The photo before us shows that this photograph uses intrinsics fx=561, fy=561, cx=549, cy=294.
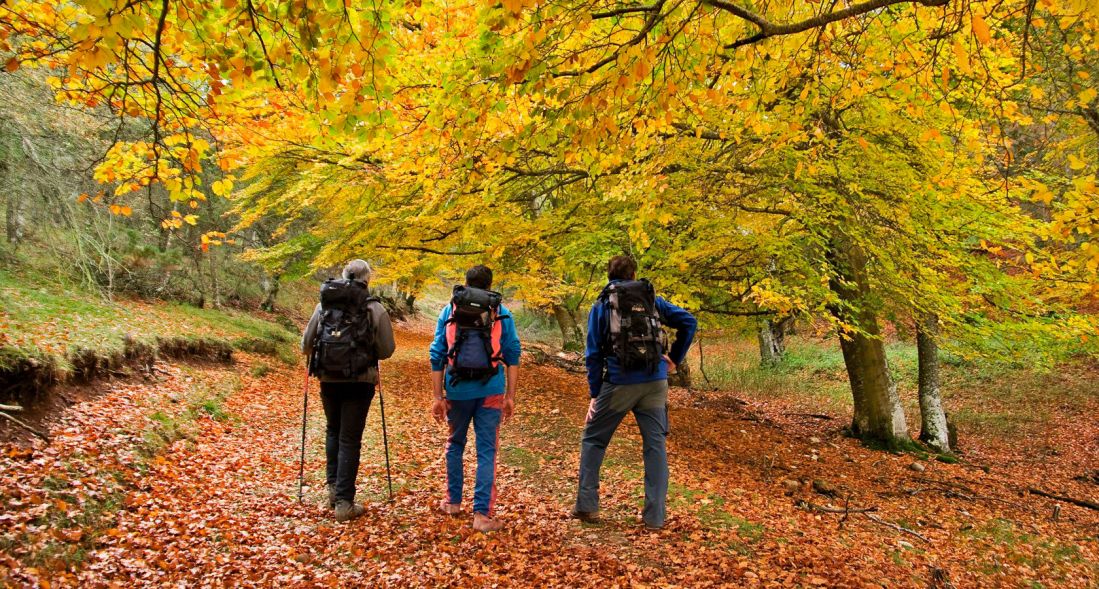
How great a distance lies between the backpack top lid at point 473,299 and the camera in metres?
4.44

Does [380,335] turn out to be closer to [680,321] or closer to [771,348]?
[680,321]

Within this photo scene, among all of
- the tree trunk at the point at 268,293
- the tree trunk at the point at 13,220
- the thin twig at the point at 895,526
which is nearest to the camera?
the thin twig at the point at 895,526

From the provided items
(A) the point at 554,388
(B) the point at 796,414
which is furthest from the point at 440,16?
(B) the point at 796,414

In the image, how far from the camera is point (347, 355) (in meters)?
4.46

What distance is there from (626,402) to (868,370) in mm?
6474

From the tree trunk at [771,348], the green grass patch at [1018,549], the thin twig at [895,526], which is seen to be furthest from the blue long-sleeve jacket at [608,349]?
the tree trunk at [771,348]

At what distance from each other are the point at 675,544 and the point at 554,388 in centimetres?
851

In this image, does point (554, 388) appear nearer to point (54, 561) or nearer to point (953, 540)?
point (953, 540)

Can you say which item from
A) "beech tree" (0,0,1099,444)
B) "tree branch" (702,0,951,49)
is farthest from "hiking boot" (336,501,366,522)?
"tree branch" (702,0,951,49)

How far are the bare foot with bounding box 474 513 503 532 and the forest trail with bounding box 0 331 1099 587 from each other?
85mm

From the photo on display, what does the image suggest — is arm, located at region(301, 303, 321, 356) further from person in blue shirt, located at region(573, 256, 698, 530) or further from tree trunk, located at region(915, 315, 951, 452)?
tree trunk, located at region(915, 315, 951, 452)

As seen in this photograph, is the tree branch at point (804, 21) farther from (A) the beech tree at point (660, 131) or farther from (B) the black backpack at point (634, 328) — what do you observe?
(B) the black backpack at point (634, 328)

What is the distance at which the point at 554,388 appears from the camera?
41.5ft

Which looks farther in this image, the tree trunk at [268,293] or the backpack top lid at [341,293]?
the tree trunk at [268,293]
